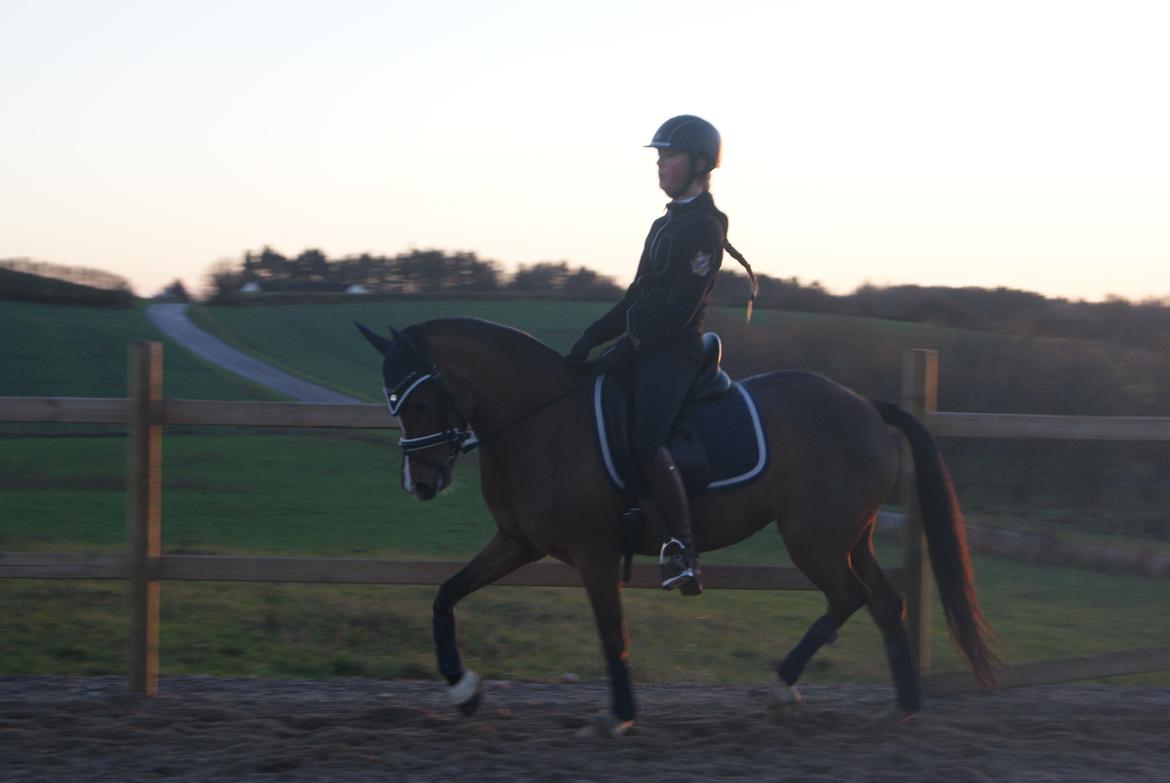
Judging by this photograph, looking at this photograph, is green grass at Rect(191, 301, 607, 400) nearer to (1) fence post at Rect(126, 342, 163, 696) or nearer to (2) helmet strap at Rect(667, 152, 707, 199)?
(1) fence post at Rect(126, 342, 163, 696)

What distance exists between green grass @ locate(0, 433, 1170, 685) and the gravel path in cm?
1571

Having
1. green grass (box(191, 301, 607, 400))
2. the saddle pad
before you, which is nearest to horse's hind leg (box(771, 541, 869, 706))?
the saddle pad

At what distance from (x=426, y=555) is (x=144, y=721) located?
6.38 m

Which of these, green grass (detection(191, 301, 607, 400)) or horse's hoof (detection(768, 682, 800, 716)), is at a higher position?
green grass (detection(191, 301, 607, 400))

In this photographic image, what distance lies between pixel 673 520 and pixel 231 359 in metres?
36.6

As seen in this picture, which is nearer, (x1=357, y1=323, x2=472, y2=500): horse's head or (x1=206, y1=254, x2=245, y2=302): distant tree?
(x1=357, y1=323, x2=472, y2=500): horse's head

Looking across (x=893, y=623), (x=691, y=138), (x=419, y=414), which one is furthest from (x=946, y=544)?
(x=419, y=414)

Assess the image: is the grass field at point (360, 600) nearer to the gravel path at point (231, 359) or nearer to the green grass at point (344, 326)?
the gravel path at point (231, 359)

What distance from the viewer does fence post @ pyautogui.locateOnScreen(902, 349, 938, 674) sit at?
6031 mm

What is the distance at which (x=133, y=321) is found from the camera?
147 ft

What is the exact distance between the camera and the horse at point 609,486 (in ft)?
17.0

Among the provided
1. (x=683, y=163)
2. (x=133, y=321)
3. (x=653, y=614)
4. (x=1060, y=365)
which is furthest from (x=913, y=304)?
(x=133, y=321)

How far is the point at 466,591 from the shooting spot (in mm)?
5441

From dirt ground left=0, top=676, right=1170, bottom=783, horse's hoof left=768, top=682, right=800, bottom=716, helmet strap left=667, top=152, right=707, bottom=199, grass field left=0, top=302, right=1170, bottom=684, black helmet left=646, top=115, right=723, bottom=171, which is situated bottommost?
grass field left=0, top=302, right=1170, bottom=684
